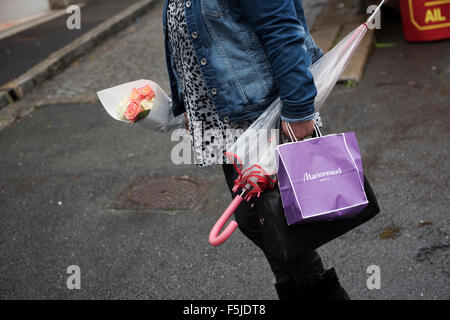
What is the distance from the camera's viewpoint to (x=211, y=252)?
3229mm

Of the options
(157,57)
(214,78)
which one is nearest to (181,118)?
(214,78)

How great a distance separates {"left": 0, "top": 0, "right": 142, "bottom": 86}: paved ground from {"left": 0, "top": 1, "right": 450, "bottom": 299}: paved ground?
8.08ft

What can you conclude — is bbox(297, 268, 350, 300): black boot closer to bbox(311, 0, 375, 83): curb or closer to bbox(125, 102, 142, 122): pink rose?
bbox(125, 102, 142, 122): pink rose

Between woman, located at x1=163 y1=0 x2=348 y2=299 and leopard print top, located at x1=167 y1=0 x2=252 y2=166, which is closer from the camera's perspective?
woman, located at x1=163 y1=0 x2=348 y2=299

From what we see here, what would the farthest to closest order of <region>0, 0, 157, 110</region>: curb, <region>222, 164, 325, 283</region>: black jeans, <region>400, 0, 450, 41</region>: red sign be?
<region>0, 0, 157, 110</region>: curb → <region>400, 0, 450, 41</region>: red sign → <region>222, 164, 325, 283</region>: black jeans

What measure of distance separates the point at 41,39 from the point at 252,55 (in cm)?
886

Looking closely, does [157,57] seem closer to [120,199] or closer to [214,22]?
[120,199]

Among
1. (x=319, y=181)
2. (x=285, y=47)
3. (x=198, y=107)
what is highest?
(x=285, y=47)

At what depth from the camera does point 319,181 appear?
1.70m

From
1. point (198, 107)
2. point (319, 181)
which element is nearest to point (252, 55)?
point (198, 107)

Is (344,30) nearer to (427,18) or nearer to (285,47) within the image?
(427,18)

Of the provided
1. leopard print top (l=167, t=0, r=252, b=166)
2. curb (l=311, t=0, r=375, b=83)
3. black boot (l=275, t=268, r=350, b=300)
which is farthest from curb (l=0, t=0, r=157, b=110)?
black boot (l=275, t=268, r=350, b=300)

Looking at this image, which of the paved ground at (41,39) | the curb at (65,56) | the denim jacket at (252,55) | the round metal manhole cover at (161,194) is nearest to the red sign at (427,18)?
the round metal manhole cover at (161,194)

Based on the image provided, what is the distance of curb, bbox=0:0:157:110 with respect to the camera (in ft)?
22.9
